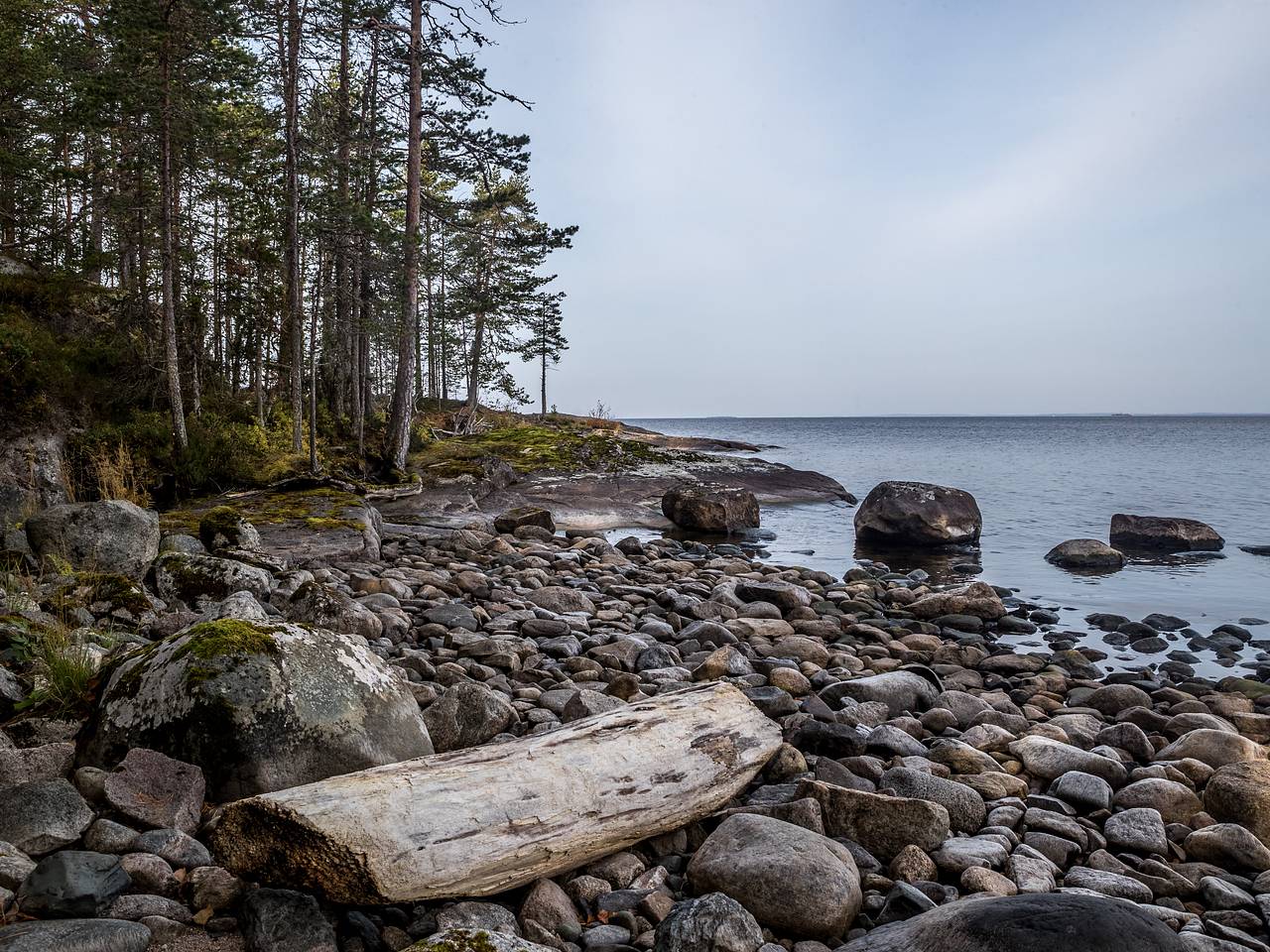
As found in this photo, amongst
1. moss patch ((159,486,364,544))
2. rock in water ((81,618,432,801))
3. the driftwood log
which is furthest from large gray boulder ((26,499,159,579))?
→ the driftwood log

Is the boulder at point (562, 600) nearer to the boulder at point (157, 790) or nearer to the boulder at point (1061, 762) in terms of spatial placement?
the boulder at point (1061, 762)

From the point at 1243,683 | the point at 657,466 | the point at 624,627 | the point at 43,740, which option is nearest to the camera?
the point at 43,740

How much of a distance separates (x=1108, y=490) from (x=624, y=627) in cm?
2591

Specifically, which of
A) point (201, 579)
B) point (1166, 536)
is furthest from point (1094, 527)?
point (201, 579)

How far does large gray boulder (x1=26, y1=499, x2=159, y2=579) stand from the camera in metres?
6.80

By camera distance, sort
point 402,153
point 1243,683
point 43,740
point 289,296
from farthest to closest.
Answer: point 402,153 → point 289,296 → point 1243,683 → point 43,740

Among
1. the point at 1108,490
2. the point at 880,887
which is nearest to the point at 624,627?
the point at 880,887

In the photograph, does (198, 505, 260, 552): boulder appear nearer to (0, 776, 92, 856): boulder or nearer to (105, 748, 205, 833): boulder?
(105, 748, 205, 833): boulder

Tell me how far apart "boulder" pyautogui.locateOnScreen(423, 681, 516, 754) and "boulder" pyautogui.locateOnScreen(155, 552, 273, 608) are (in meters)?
2.76

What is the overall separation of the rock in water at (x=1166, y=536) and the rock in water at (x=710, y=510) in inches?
302

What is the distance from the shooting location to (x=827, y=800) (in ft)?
12.5

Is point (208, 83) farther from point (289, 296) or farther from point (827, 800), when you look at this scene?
point (827, 800)

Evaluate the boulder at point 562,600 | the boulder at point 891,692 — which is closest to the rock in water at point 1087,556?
the boulder at point 891,692

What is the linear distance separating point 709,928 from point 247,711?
7.13ft
